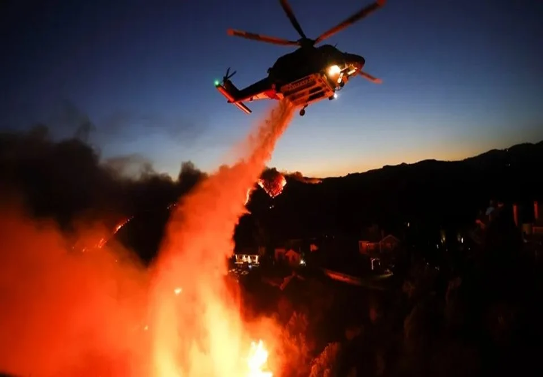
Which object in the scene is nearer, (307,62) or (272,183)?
(307,62)

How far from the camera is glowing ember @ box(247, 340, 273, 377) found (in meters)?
16.7

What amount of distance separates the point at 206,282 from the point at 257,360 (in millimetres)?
5941

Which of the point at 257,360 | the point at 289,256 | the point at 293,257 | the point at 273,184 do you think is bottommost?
the point at 257,360

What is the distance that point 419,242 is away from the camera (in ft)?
79.1

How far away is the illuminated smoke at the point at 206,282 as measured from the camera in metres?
17.9

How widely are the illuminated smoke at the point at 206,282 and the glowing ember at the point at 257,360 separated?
0.09 meters

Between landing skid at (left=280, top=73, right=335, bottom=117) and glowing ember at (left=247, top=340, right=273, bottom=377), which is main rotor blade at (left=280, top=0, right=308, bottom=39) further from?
glowing ember at (left=247, top=340, right=273, bottom=377)

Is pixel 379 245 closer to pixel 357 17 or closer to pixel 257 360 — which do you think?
pixel 257 360

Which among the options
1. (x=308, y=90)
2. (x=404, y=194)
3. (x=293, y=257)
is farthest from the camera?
(x=404, y=194)

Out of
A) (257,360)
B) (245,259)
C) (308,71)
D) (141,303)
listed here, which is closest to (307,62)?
(308,71)

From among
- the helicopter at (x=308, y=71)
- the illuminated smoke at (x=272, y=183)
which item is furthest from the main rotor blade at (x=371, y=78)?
the illuminated smoke at (x=272, y=183)

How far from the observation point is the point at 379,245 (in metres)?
30.5

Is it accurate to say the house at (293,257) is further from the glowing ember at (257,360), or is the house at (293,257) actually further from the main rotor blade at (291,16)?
the main rotor blade at (291,16)

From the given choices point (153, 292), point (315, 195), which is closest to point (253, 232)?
point (315, 195)
